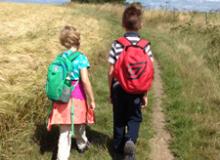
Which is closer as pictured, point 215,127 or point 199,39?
point 215,127

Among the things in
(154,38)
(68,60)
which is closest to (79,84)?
(68,60)

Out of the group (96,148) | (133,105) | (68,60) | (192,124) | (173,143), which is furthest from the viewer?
(192,124)

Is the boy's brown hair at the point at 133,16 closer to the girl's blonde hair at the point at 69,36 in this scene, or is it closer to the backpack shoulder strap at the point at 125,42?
the backpack shoulder strap at the point at 125,42

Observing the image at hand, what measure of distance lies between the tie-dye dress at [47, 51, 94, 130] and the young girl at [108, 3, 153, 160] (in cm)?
39

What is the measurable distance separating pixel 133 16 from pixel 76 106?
1.25 metres

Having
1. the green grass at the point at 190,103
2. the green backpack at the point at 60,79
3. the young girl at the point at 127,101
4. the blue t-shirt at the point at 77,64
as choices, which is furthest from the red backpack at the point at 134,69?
the green grass at the point at 190,103

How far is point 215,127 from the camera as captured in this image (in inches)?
266

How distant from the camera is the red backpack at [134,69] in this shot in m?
5.02

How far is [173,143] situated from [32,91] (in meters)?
2.16

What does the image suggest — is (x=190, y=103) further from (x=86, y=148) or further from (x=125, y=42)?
(x=125, y=42)

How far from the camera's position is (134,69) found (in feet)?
16.5

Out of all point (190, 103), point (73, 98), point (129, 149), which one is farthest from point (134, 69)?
point (190, 103)

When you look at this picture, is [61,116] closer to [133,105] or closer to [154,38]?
[133,105]

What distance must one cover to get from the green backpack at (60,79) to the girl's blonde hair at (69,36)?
0.39 feet
